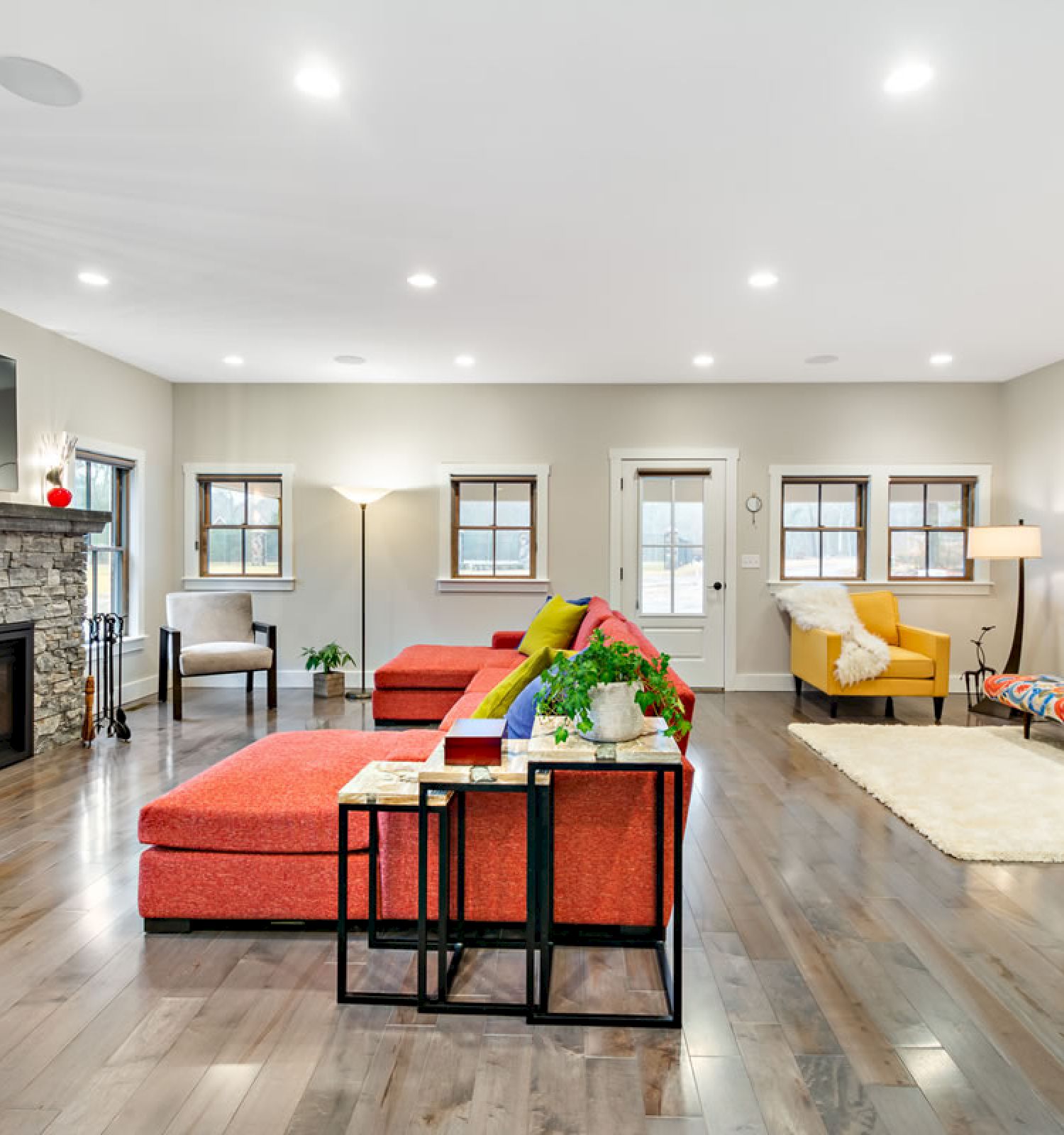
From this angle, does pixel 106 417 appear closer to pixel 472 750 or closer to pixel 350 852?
pixel 350 852

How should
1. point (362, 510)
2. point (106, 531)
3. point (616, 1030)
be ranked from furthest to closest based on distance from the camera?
point (362, 510), point (106, 531), point (616, 1030)

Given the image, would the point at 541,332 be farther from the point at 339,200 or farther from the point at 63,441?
the point at 63,441

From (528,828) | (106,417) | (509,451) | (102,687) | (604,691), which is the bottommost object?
(102,687)

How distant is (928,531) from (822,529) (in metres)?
0.92

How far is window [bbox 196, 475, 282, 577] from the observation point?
6.75m

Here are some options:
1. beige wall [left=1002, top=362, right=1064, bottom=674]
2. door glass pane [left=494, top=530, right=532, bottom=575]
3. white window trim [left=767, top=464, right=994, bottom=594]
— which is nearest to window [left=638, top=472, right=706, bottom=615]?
white window trim [left=767, top=464, right=994, bottom=594]

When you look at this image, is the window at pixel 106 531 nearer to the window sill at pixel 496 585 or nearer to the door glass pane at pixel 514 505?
the window sill at pixel 496 585

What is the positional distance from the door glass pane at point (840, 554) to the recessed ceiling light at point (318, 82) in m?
5.50

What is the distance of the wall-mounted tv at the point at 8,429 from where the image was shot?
180 inches

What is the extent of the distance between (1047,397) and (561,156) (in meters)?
4.99

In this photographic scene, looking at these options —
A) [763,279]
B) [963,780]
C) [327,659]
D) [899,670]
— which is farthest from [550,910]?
[327,659]

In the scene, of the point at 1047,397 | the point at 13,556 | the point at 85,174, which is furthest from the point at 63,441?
the point at 1047,397

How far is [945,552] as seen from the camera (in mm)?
6672

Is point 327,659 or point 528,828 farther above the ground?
point 528,828
